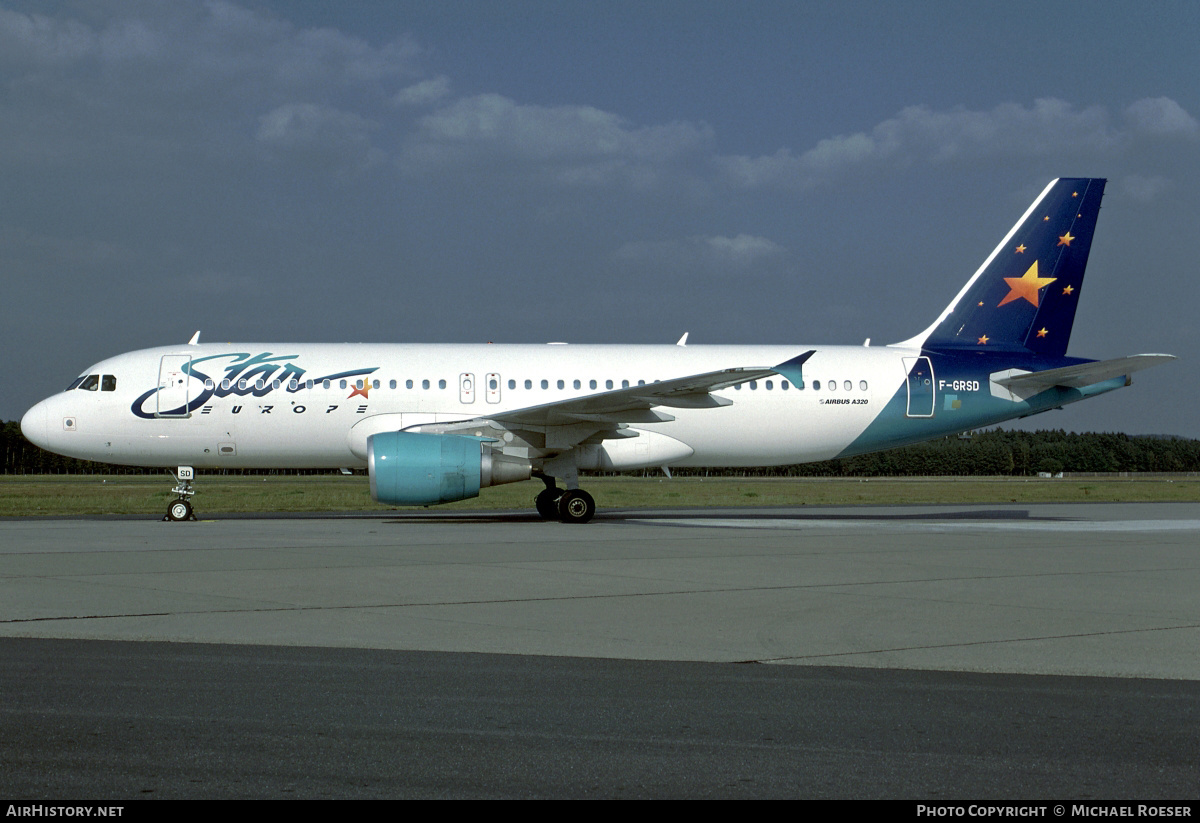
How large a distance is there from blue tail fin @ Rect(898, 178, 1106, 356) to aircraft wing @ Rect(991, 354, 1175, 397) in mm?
982

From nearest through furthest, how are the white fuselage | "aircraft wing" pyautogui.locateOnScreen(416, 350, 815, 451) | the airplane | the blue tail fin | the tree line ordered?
1. "aircraft wing" pyautogui.locateOnScreen(416, 350, 815, 451)
2. the airplane
3. the white fuselage
4. the blue tail fin
5. the tree line

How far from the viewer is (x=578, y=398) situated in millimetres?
18312

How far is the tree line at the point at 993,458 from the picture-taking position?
314 feet

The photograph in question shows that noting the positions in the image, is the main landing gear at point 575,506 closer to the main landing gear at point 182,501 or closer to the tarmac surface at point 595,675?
the main landing gear at point 182,501

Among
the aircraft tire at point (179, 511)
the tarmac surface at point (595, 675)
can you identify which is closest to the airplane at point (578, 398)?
the aircraft tire at point (179, 511)

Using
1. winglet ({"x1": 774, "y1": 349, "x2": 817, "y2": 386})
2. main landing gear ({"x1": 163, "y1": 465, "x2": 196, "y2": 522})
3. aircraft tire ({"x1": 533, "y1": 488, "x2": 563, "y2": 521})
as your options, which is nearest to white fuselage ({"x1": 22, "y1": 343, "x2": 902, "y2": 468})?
main landing gear ({"x1": 163, "y1": 465, "x2": 196, "y2": 522})

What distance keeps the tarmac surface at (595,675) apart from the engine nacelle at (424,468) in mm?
4801

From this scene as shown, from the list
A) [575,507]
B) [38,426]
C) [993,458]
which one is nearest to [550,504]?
[575,507]

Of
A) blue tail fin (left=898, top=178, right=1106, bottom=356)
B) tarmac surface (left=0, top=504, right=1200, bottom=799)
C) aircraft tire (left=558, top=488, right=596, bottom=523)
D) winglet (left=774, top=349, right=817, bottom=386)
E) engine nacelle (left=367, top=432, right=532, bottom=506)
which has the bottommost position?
tarmac surface (left=0, top=504, right=1200, bottom=799)

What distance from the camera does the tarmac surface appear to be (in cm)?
414

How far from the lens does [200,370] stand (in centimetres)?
2047

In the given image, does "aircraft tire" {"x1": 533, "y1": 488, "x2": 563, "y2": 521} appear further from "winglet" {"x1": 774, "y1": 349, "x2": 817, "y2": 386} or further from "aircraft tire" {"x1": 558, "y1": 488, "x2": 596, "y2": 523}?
"winglet" {"x1": 774, "y1": 349, "x2": 817, "y2": 386}

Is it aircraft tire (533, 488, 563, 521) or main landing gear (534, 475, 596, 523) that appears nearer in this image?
main landing gear (534, 475, 596, 523)

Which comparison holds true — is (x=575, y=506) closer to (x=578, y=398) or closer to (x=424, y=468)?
(x=578, y=398)
